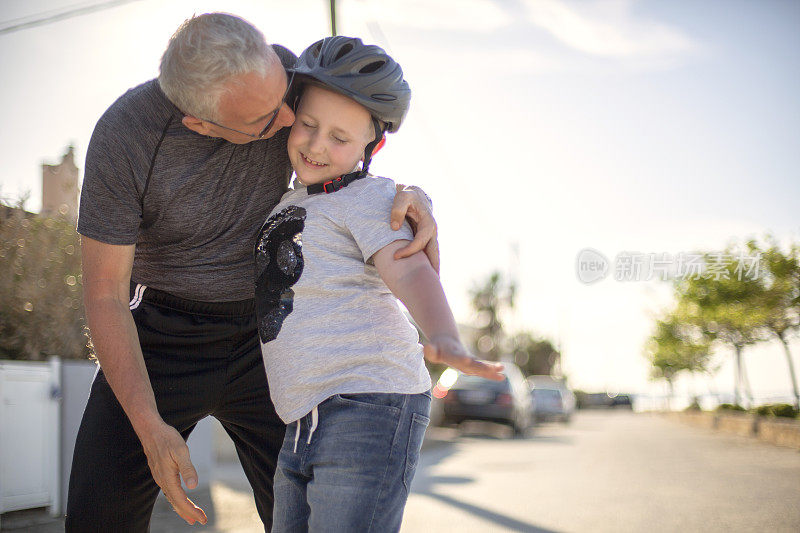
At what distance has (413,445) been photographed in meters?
2.00

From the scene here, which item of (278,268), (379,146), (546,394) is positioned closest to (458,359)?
(278,268)

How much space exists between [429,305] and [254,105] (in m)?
0.82

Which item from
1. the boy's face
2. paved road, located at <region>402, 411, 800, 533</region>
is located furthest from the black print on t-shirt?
paved road, located at <region>402, 411, 800, 533</region>

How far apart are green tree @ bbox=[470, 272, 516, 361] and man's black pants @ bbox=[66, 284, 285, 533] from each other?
1840 inches

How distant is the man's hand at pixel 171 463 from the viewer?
205 centimetres

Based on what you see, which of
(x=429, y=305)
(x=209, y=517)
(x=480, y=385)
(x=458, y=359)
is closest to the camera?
(x=458, y=359)

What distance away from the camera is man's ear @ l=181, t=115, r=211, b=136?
7.50 ft

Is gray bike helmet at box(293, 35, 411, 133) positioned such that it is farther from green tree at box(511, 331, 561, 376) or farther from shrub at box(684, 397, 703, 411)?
green tree at box(511, 331, 561, 376)

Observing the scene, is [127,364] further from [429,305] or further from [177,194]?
[429,305]

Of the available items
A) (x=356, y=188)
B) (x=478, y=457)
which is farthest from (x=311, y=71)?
(x=478, y=457)

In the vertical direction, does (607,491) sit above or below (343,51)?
below

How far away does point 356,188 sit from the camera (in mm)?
2158

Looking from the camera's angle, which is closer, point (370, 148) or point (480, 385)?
point (370, 148)

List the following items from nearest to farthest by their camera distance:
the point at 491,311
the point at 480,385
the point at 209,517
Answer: the point at 209,517
the point at 480,385
the point at 491,311
